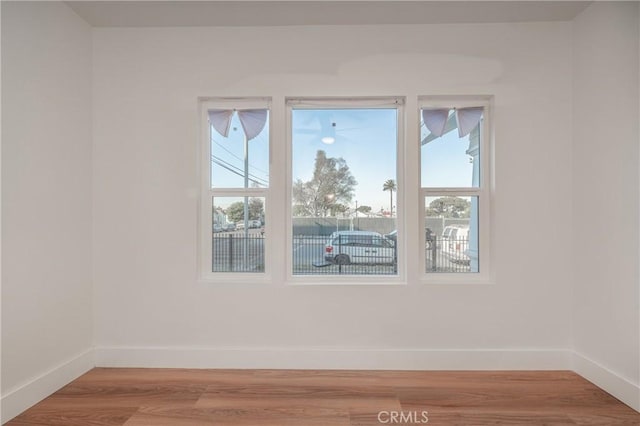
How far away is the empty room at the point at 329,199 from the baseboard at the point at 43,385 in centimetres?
2

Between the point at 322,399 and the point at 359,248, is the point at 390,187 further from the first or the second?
the point at 322,399

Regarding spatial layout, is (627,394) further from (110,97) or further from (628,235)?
(110,97)

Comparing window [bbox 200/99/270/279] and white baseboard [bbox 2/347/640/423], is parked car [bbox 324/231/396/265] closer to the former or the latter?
window [bbox 200/99/270/279]

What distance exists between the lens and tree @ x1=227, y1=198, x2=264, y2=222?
8.77 feet

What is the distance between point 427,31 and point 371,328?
2282mm

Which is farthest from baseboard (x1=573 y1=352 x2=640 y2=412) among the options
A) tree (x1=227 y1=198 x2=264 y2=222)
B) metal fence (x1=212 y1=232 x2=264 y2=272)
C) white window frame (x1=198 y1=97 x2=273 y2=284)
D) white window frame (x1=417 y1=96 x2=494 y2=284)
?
tree (x1=227 y1=198 x2=264 y2=222)

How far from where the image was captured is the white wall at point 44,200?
6.25 feet

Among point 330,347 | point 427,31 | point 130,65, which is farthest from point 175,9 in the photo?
point 330,347

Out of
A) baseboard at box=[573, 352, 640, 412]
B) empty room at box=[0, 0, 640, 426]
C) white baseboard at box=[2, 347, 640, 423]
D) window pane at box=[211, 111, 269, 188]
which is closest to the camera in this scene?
baseboard at box=[573, 352, 640, 412]

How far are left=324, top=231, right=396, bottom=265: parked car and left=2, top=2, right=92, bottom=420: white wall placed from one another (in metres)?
1.86

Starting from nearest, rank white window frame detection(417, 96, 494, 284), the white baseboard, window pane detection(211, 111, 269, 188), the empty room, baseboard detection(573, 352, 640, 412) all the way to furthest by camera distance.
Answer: baseboard detection(573, 352, 640, 412) → the empty room → the white baseboard → white window frame detection(417, 96, 494, 284) → window pane detection(211, 111, 269, 188)

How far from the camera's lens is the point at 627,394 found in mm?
2023

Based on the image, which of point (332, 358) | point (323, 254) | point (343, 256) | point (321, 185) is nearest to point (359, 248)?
point (343, 256)

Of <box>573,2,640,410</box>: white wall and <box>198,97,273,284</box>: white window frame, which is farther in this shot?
<box>198,97,273,284</box>: white window frame
